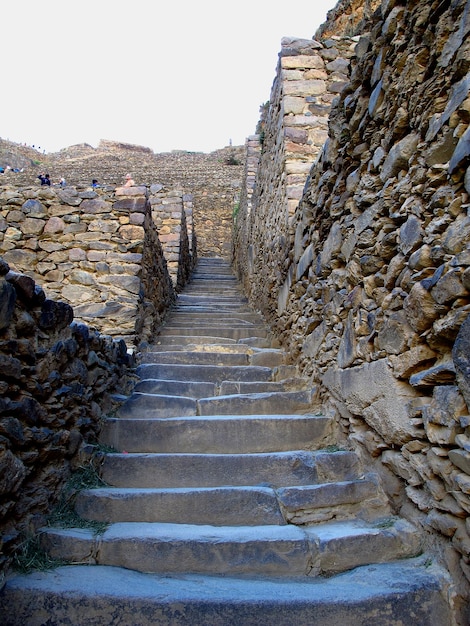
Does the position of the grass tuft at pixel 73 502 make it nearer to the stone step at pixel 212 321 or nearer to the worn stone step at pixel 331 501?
the worn stone step at pixel 331 501

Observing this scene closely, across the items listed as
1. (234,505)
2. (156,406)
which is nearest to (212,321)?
(156,406)

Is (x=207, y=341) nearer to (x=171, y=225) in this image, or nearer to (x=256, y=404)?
(x=256, y=404)

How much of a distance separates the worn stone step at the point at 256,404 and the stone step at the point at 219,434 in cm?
27

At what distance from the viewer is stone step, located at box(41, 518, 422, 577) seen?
1.80 metres

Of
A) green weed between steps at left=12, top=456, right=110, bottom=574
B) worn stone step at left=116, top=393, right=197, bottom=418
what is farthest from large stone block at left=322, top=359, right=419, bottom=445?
Answer: green weed between steps at left=12, top=456, right=110, bottom=574

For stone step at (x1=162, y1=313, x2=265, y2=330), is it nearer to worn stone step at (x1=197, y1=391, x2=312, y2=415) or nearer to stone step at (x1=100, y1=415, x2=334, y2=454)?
worn stone step at (x1=197, y1=391, x2=312, y2=415)

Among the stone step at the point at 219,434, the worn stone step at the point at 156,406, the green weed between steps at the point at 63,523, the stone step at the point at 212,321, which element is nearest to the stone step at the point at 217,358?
the worn stone step at the point at 156,406

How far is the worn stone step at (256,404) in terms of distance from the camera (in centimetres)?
307

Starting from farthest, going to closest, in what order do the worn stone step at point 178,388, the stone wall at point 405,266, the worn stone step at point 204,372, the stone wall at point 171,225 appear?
the stone wall at point 171,225
the worn stone step at point 204,372
the worn stone step at point 178,388
the stone wall at point 405,266

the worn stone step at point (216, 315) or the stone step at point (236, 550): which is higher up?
the stone step at point (236, 550)

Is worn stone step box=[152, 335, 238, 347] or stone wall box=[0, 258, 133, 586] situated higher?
stone wall box=[0, 258, 133, 586]

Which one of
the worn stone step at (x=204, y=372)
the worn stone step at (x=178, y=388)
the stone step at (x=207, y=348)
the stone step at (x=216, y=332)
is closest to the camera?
the worn stone step at (x=178, y=388)

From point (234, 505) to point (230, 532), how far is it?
0.19 meters

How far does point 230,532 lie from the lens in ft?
6.38
